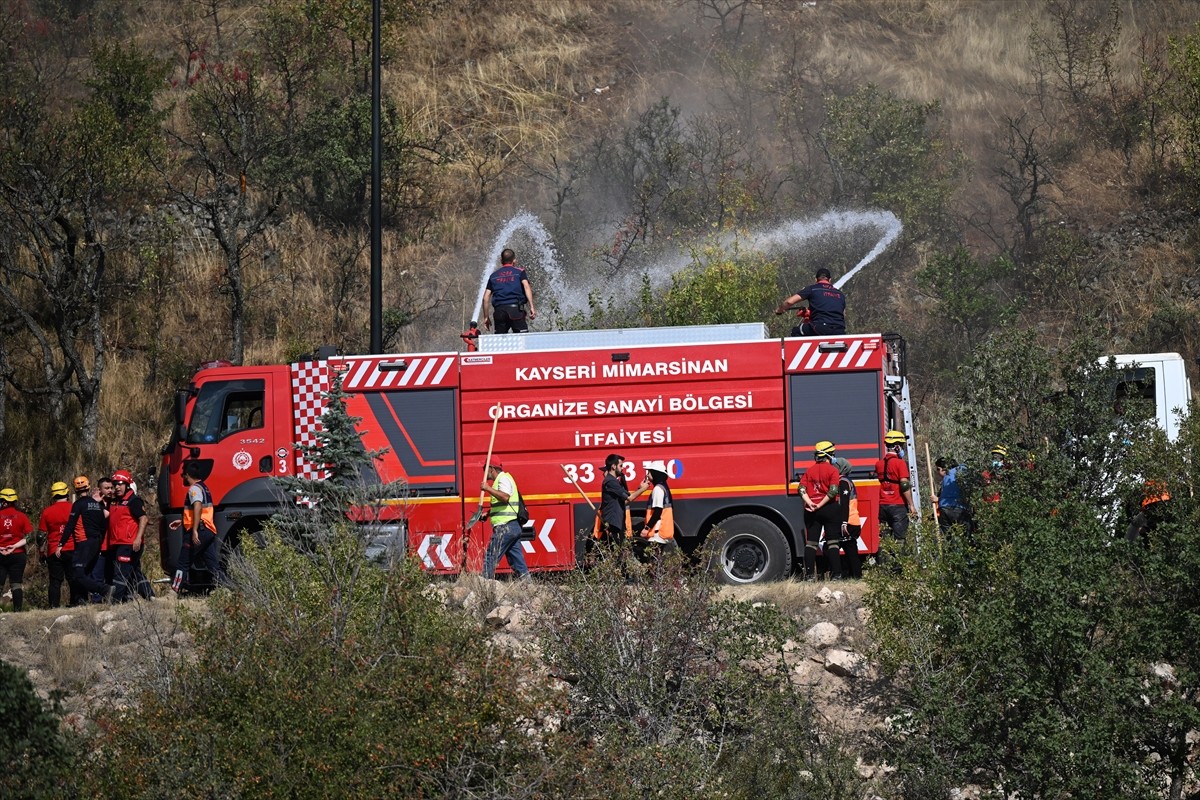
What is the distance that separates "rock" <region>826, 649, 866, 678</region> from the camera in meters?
13.7

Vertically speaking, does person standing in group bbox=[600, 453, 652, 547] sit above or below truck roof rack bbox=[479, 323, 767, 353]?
below

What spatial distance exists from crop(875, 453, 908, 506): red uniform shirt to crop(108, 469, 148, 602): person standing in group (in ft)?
25.0

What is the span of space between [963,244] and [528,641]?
69.0 ft

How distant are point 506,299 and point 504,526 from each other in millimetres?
3545

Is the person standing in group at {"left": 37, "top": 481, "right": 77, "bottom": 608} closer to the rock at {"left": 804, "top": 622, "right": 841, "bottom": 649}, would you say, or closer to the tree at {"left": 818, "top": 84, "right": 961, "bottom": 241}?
the rock at {"left": 804, "top": 622, "right": 841, "bottom": 649}

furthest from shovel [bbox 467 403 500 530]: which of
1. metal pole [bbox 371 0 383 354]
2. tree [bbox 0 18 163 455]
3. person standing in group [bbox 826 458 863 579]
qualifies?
tree [bbox 0 18 163 455]

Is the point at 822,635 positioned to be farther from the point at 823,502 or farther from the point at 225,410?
Answer: the point at 225,410

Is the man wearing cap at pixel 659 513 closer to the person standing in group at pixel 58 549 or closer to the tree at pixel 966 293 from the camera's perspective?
the person standing in group at pixel 58 549

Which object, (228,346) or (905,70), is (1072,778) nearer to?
(228,346)

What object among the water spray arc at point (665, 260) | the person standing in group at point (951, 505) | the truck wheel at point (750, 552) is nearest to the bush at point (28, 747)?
the truck wheel at point (750, 552)

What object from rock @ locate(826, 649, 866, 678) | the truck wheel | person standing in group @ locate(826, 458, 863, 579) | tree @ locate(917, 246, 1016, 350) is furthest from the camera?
tree @ locate(917, 246, 1016, 350)

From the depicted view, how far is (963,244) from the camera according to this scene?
3161 centimetres

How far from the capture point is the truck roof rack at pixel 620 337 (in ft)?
53.9

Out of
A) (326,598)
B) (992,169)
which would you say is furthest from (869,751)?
(992,169)
